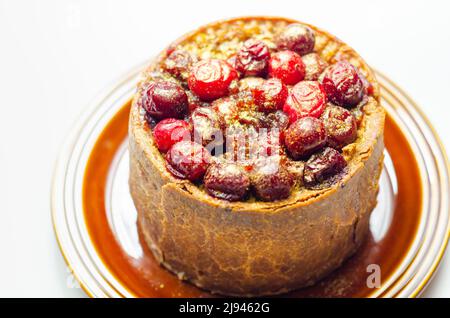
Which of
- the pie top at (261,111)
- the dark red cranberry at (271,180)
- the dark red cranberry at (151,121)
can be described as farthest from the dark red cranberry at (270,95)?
the dark red cranberry at (151,121)

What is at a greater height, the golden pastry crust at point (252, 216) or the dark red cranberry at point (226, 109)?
the dark red cranberry at point (226, 109)

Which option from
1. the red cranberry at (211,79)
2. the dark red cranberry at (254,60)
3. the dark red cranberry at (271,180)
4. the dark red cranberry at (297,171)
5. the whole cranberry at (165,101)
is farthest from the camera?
the dark red cranberry at (254,60)

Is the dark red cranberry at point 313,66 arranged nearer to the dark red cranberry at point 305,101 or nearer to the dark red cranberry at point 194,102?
the dark red cranberry at point 305,101

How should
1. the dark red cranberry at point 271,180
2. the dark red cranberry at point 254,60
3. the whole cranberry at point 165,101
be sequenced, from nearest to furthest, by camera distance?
the dark red cranberry at point 271,180 → the whole cranberry at point 165,101 → the dark red cranberry at point 254,60

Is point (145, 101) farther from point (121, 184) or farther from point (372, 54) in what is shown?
point (372, 54)

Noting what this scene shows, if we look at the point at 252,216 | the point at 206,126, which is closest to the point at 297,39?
the point at 206,126
